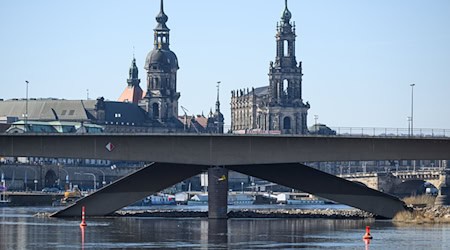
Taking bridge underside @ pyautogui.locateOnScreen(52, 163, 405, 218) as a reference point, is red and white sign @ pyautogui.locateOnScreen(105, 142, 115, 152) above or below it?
above

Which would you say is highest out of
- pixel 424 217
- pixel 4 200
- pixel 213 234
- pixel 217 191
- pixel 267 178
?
pixel 267 178

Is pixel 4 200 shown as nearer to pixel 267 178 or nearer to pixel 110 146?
pixel 110 146

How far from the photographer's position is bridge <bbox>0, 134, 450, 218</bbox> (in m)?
108

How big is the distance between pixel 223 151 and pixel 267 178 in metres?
5.02

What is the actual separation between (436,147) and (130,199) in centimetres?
2424

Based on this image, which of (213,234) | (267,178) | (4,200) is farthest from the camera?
(4,200)

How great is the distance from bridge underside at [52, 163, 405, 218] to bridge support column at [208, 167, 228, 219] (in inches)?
42.7

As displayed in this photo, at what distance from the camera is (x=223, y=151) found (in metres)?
109

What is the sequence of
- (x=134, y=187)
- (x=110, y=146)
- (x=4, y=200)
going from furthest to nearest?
(x=4, y=200), (x=134, y=187), (x=110, y=146)

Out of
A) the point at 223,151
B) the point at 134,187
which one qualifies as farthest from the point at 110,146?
the point at 223,151

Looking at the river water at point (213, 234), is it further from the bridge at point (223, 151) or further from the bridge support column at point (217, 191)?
the bridge at point (223, 151)

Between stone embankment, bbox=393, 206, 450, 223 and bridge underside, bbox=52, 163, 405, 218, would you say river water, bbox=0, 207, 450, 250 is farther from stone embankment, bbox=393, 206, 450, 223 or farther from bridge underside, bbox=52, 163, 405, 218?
stone embankment, bbox=393, 206, 450, 223

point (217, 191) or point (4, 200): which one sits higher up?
point (217, 191)

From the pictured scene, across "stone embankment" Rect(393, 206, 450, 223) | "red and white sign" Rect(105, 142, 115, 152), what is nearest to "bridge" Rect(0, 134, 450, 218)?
"red and white sign" Rect(105, 142, 115, 152)
